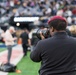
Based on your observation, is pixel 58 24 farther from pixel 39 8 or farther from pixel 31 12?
pixel 39 8

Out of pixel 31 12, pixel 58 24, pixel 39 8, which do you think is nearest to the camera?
pixel 58 24

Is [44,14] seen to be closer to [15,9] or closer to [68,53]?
[15,9]

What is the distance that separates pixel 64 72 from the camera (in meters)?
4.77

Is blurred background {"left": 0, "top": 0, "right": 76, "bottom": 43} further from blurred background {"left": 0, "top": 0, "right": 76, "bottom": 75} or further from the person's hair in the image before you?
the person's hair

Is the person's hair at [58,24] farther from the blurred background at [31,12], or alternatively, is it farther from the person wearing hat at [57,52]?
the blurred background at [31,12]

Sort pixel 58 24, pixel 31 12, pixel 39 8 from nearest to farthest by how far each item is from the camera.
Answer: pixel 58 24
pixel 31 12
pixel 39 8

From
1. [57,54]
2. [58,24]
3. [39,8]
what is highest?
[58,24]

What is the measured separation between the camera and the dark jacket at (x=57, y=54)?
15.7ft

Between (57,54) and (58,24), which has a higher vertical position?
(58,24)

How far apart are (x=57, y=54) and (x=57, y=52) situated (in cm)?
3

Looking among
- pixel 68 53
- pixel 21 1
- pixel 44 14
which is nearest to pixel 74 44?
pixel 68 53

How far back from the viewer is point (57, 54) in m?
4.83

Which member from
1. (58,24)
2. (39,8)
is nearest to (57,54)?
(58,24)

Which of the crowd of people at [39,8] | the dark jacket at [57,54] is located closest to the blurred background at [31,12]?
the crowd of people at [39,8]
